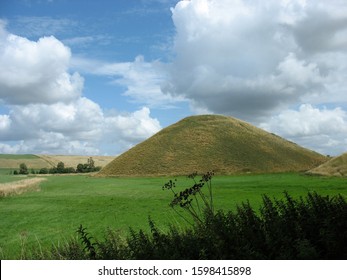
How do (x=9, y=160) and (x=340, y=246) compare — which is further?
(x=9, y=160)

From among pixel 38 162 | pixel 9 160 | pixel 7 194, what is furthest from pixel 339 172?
pixel 9 160

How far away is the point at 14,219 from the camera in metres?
24.7

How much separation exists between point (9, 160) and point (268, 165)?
4655 inches

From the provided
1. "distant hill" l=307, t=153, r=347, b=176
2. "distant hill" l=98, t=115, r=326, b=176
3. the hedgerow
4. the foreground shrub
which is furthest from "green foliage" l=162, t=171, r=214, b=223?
"distant hill" l=98, t=115, r=326, b=176

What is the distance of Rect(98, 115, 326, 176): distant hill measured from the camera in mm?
86250

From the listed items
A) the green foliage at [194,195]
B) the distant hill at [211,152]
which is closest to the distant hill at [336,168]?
the distant hill at [211,152]

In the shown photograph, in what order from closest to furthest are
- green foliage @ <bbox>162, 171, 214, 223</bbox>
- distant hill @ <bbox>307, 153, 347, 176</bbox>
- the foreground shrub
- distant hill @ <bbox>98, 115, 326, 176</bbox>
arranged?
the foreground shrub
green foliage @ <bbox>162, 171, 214, 223</bbox>
distant hill @ <bbox>307, 153, 347, 176</bbox>
distant hill @ <bbox>98, 115, 326, 176</bbox>

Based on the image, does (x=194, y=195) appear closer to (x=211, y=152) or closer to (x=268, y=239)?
(x=268, y=239)

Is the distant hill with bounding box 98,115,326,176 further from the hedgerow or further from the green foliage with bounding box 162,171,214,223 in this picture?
the hedgerow

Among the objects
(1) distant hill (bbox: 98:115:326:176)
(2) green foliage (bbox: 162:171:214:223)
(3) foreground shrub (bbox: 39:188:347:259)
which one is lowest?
(3) foreground shrub (bbox: 39:188:347:259)

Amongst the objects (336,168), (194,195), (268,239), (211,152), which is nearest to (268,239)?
(268,239)

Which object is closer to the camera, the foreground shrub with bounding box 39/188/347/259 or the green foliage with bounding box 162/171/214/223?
the foreground shrub with bounding box 39/188/347/259

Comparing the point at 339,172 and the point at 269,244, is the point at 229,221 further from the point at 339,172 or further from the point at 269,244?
the point at 339,172

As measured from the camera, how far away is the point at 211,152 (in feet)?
306
